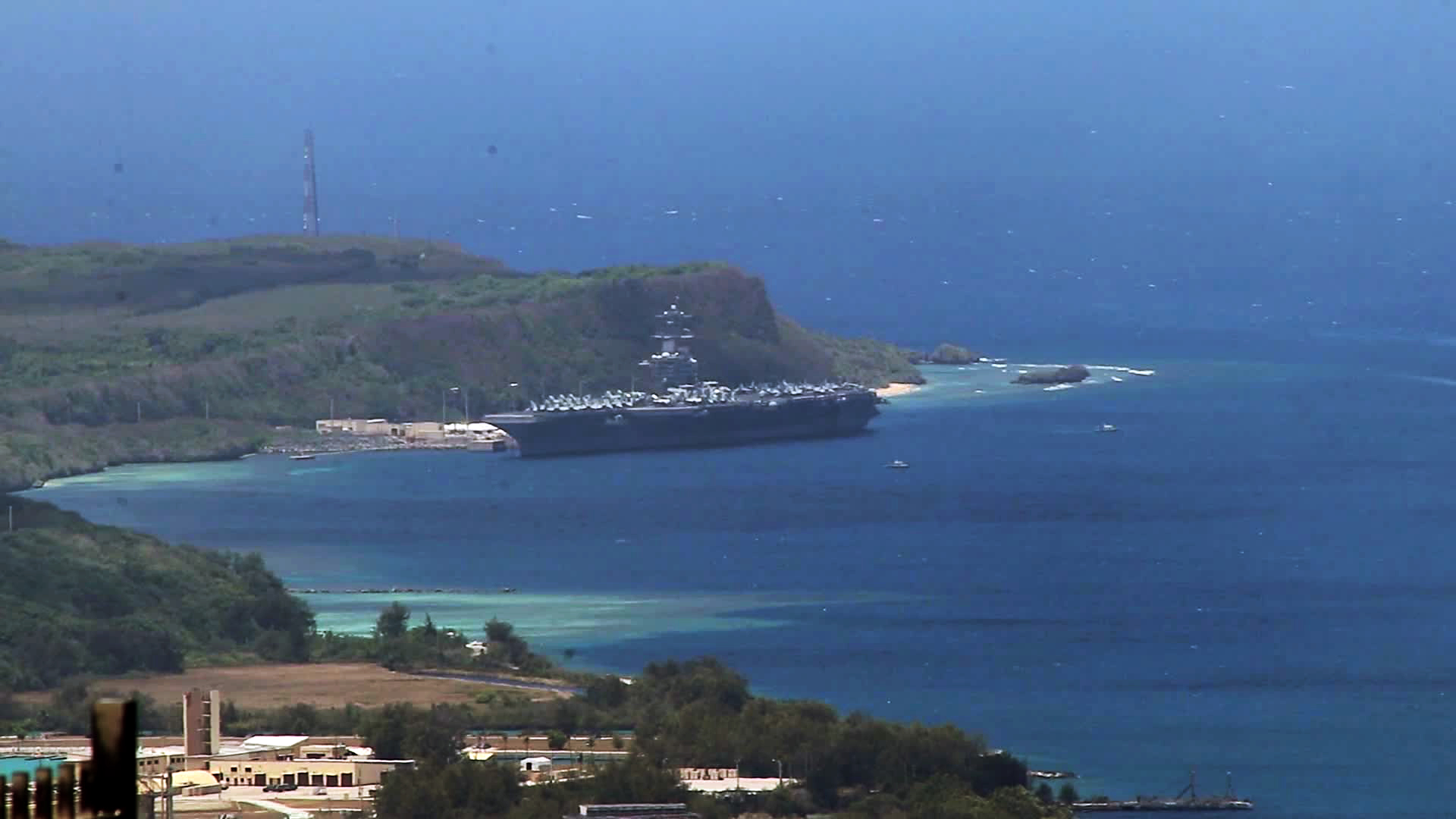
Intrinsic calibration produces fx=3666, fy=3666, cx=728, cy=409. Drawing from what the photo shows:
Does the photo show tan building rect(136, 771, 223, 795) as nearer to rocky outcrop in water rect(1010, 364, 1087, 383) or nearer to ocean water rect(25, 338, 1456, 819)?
ocean water rect(25, 338, 1456, 819)

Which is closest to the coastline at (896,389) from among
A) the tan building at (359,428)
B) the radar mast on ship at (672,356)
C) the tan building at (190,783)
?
the radar mast on ship at (672,356)

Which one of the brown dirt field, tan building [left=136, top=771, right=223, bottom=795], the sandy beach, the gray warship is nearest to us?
tan building [left=136, top=771, right=223, bottom=795]

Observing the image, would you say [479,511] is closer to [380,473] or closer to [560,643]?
[380,473]

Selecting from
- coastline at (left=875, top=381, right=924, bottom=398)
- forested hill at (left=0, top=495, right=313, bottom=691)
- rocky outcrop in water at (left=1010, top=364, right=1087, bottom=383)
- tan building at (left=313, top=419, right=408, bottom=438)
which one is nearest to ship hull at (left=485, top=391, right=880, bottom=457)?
tan building at (left=313, top=419, right=408, bottom=438)

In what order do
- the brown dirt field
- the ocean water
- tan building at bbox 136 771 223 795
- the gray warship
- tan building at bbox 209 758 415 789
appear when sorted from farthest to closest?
the gray warship
the ocean water
the brown dirt field
tan building at bbox 209 758 415 789
tan building at bbox 136 771 223 795

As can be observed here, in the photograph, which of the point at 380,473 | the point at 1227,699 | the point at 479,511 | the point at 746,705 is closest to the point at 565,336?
the point at 380,473

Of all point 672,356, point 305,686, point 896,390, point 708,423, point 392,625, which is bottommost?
point 305,686

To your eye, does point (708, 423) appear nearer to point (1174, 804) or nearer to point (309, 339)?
point (309, 339)

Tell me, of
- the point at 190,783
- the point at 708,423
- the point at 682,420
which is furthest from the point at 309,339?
the point at 190,783

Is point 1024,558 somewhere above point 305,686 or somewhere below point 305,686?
above
